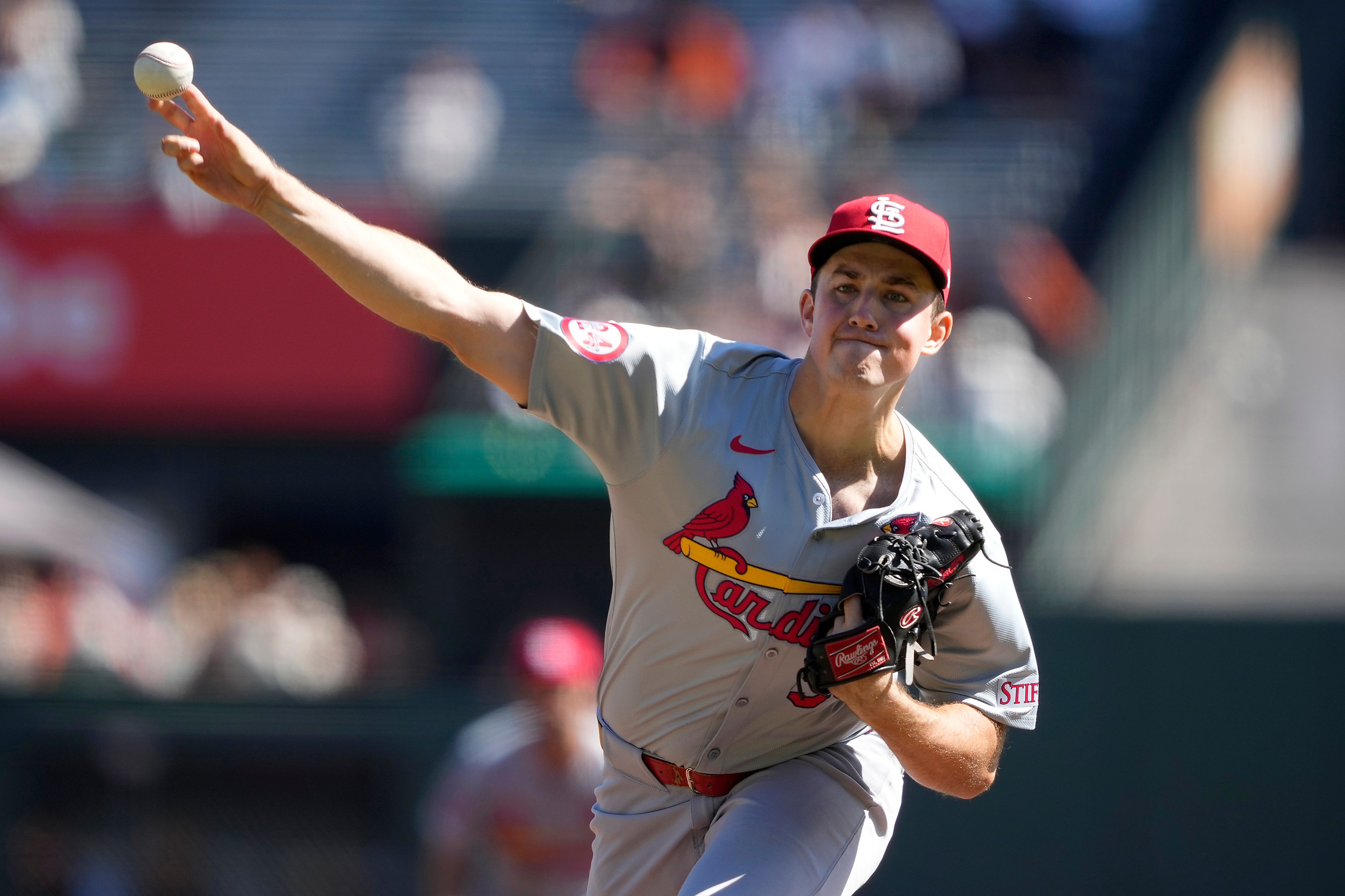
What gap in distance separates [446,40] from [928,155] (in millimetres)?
4655

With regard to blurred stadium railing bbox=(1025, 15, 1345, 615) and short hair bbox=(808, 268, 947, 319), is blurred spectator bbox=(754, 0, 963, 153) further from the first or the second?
short hair bbox=(808, 268, 947, 319)

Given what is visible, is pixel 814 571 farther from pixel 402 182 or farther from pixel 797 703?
pixel 402 182

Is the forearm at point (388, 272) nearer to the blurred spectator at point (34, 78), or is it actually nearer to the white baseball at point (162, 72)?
the white baseball at point (162, 72)

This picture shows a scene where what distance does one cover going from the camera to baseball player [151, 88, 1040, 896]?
301 centimetres

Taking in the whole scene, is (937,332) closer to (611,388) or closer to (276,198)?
(611,388)

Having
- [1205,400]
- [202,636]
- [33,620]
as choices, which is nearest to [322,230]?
[202,636]

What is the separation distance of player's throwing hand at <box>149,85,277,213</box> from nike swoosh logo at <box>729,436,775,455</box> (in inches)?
45.2

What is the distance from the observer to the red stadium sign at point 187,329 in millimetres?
10688

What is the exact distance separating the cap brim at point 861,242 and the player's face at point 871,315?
0.01 meters

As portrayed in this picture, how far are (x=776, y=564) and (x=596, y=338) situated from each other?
647 mm

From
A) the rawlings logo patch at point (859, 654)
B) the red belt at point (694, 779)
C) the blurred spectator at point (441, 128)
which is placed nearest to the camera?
the rawlings logo patch at point (859, 654)

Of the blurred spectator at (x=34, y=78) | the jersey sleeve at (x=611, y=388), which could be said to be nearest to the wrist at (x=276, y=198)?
the jersey sleeve at (x=611, y=388)

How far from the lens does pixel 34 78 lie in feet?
39.4

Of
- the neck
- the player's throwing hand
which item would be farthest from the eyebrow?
the player's throwing hand
